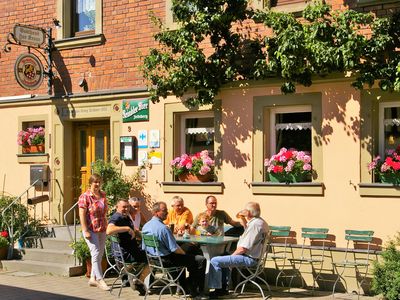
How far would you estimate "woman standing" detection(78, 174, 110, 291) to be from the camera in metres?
10.1

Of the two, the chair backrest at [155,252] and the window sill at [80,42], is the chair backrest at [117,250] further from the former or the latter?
the window sill at [80,42]

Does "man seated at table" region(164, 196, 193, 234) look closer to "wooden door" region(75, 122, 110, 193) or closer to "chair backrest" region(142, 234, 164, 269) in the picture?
"chair backrest" region(142, 234, 164, 269)

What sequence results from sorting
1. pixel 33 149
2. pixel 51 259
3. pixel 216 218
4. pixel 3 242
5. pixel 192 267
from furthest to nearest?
pixel 33 149 < pixel 3 242 < pixel 51 259 < pixel 216 218 < pixel 192 267

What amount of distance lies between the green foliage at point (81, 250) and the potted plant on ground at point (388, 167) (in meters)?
4.79

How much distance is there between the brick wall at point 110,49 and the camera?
40.9 ft

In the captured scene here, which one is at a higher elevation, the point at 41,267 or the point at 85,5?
the point at 85,5

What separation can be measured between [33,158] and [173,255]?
19.1 feet

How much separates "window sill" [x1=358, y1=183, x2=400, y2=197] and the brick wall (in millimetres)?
4605

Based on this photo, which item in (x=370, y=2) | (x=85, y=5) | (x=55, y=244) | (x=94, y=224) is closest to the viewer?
(x=370, y=2)

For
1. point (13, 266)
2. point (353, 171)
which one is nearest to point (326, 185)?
point (353, 171)

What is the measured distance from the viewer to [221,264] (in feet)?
29.8

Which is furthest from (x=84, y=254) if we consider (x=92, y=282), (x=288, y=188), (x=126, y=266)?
(x=288, y=188)

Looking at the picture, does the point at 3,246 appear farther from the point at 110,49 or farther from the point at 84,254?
the point at 110,49

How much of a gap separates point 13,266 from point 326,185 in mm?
5798
